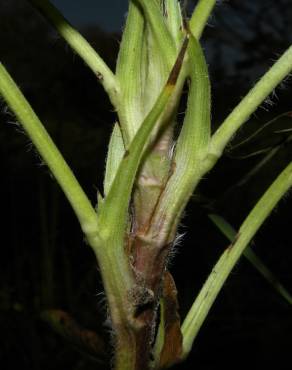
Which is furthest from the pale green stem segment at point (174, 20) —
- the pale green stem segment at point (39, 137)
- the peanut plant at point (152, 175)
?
the pale green stem segment at point (39, 137)

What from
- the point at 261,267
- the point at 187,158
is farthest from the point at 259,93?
the point at 261,267

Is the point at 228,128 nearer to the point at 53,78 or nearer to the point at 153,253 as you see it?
the point at 153,253

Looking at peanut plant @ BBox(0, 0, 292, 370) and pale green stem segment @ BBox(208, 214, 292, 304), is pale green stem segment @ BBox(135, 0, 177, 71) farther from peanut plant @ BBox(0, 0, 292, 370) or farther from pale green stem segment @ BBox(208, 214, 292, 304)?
pale green stem segment @ BBox(208, 214, 292, 304)

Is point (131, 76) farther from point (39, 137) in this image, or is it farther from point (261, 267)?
point (261, 267)

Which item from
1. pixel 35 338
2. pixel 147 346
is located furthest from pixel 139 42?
pixel 35 338

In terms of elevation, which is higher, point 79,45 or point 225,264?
point 79,45

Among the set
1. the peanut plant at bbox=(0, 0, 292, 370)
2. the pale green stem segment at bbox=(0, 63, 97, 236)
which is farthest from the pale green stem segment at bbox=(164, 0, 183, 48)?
the pale green stem segment at bbox=(0, 63, 97, 236)

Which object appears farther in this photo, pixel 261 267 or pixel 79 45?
pixel 261 267

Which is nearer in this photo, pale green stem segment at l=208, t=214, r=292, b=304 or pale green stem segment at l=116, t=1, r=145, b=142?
pale green stem segment at l=116, t=1, r=145, b=142
